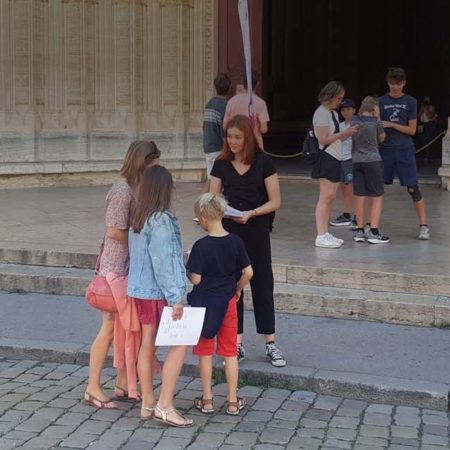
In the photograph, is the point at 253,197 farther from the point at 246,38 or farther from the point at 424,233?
the point at 424,233

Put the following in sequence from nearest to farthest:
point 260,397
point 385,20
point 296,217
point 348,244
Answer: point 260,397
point 348,244
point 296,217
point 385,20

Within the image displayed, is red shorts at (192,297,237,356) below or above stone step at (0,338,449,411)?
above

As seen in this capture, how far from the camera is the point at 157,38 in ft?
46.2

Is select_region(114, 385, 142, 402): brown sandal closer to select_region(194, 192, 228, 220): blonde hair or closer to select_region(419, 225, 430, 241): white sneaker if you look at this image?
select_region(194, 192, 228, 220): blonde hair

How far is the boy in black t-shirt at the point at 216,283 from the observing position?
5758mm

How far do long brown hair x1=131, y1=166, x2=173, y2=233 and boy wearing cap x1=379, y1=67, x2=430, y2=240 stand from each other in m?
4.31

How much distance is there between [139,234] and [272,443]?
138 cm

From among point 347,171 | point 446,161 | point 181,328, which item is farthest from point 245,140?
point 446,161

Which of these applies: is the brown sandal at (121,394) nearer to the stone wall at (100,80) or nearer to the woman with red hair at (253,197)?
the woman with red hair at (253,197)

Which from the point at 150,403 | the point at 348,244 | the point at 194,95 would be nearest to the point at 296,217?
the point at 348,244

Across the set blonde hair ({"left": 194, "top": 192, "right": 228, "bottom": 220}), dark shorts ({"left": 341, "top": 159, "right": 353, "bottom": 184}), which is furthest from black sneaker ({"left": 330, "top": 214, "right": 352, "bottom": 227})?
blonde hair ({"left": 194, "top": 192, "right": 228, "bottom": 220})

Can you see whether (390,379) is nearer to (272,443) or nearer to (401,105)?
(272,443)

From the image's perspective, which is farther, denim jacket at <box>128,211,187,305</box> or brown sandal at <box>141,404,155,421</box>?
brown sandal at <box>141,404,155,421</box>

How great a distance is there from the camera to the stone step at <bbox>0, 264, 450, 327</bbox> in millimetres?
7578
